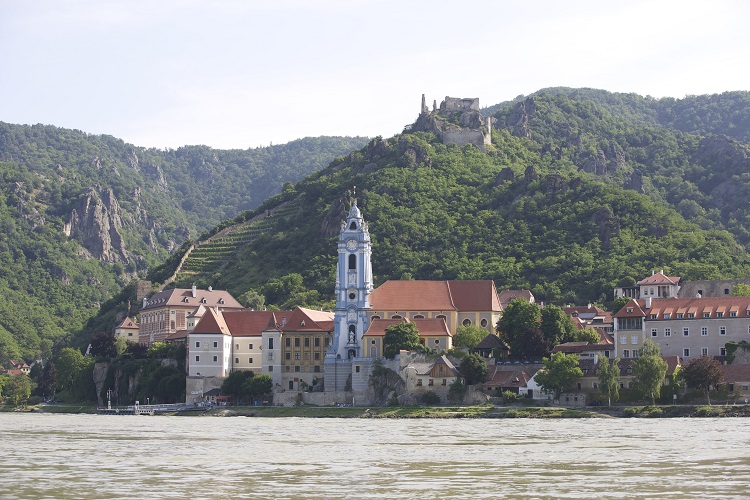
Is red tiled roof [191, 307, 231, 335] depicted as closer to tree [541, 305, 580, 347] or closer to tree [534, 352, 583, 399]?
tree [541, 305, 580, 347]

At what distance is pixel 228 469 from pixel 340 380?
6537 cm

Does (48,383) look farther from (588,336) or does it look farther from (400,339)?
(588,336)

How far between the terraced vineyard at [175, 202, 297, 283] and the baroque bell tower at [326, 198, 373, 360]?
60.2 meters

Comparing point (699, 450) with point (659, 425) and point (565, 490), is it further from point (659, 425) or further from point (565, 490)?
point (659, 425)

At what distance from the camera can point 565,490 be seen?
144 feet

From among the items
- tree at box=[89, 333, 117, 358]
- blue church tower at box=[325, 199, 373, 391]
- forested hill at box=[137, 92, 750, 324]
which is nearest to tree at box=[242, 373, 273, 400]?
blue church tower at box=[325, 199, 373, 391]

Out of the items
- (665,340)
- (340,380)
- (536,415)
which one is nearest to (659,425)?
(536,415)

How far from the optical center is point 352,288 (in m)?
119

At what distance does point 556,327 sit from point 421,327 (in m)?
12.1

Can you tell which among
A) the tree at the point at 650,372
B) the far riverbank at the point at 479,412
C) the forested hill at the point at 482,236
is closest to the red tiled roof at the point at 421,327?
the far riverbank at the point at 479,412

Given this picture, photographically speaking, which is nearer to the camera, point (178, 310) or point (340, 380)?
point (340, 380)

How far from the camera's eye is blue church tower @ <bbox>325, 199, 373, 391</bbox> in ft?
388

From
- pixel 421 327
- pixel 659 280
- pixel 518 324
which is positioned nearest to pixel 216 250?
pixel 659 280

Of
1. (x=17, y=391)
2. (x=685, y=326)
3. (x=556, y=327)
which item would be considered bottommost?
(x=17, y=391)
